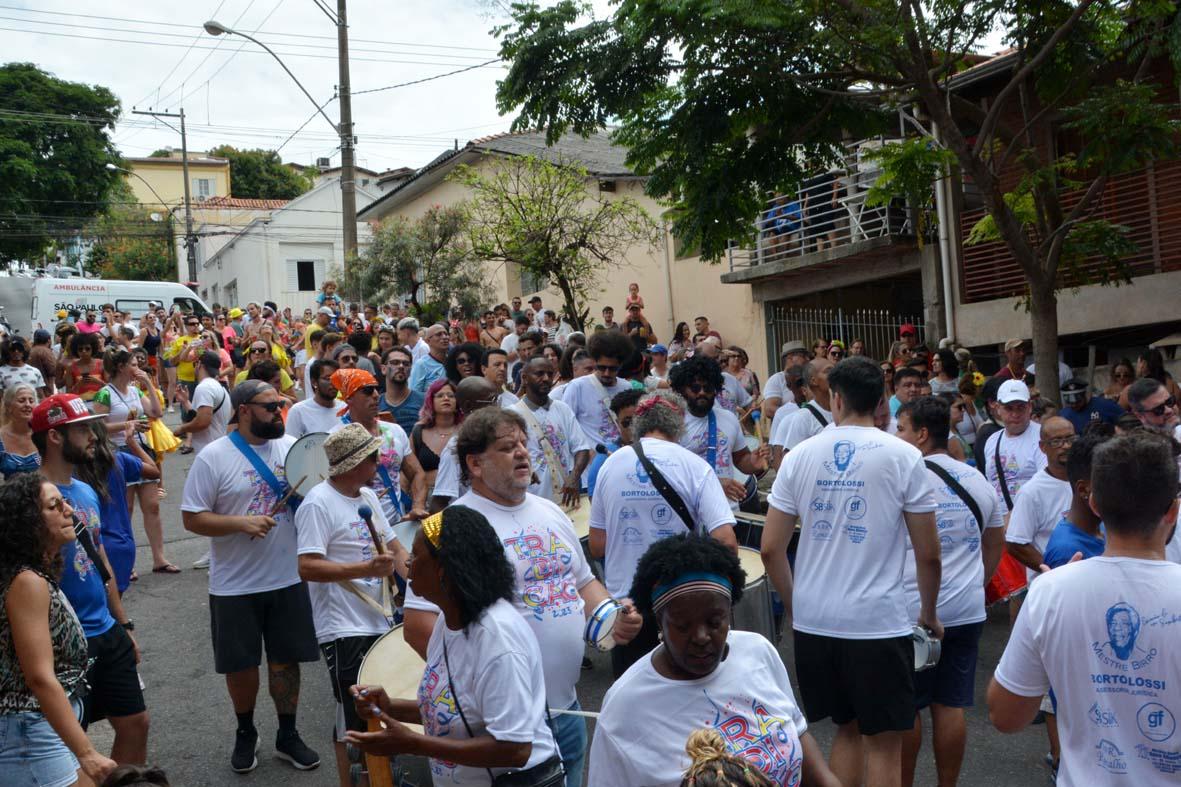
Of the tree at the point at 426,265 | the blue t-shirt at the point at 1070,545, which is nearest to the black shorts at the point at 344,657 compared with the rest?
the blue t-shirt at the point at 1070,545

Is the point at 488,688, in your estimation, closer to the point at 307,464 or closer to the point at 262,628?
the point at 307,464

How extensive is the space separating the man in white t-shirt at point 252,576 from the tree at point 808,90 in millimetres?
6192

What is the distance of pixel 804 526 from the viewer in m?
4.68

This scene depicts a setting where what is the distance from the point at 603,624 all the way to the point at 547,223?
58.1ft

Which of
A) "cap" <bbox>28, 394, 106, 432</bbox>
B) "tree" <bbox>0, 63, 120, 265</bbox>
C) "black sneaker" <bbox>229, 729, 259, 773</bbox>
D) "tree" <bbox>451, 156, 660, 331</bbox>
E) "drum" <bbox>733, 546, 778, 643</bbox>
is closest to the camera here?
"cap" <bbox>28, 394, 106, 432</bbox>

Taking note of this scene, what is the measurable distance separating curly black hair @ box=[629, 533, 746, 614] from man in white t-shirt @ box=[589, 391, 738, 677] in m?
1.90

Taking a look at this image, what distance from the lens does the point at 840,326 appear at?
63.2 feet

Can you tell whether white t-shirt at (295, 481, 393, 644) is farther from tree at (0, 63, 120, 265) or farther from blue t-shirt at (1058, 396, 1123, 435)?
tree at (0, 63, 120, 265)

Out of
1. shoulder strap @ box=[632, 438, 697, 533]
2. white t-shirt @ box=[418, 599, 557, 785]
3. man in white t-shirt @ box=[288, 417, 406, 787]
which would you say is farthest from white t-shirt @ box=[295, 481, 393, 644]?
white t-shirt @ box=[418, 599, 557, 785]

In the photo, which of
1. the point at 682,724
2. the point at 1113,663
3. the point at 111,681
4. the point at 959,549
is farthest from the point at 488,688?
the point at 959,549

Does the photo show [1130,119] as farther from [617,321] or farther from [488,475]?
[617,321]

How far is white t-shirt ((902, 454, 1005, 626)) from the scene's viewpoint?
16.8 ft

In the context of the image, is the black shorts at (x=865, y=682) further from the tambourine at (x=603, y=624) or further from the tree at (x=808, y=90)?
the tree at (x=808, y=90)

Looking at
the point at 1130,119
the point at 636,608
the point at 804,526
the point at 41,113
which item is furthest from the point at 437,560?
the point at 41,113
